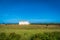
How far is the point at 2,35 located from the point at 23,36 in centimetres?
60

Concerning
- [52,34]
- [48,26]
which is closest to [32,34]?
[52,34]

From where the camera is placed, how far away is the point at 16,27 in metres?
6.13

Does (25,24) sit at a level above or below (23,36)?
above

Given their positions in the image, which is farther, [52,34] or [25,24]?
[25,24]

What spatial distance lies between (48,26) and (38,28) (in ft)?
1.51

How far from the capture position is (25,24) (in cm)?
596

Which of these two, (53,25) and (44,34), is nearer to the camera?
(44,34)

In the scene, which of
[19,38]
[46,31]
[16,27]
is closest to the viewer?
[19,38]

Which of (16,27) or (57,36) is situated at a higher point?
(16,27)

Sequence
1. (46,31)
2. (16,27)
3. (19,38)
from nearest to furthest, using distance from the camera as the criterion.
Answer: (19,38)
(46,31)
(16,27)

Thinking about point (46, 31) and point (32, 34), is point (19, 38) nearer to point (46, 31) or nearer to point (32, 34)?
point (32, 34)

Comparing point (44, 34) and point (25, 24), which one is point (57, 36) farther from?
point (25, 24)

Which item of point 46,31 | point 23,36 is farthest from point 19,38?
point 46,31

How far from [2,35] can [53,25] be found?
1845mm
